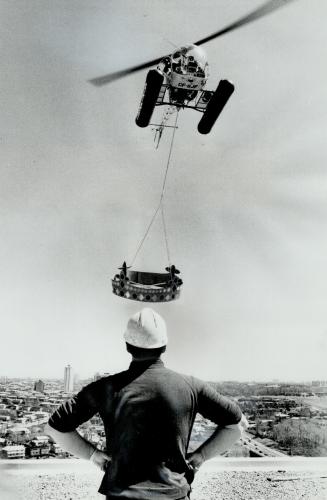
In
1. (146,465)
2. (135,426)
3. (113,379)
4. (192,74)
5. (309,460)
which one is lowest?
(309,460)

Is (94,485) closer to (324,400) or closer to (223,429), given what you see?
(223,429)

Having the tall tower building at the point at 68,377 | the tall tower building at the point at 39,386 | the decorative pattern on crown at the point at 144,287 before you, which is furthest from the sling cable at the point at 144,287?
the tall tower building at the point at 39,386

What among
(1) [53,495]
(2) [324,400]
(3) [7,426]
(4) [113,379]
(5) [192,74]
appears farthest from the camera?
(2) [324,400]

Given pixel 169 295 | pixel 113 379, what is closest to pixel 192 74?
pixel 169 295

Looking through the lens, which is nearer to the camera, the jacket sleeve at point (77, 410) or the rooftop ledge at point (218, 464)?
the jacket sleeve at point (77, 410)

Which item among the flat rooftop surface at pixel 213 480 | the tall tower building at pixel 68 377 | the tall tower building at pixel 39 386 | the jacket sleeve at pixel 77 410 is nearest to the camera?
the jacket sleeve at pixel 77 410

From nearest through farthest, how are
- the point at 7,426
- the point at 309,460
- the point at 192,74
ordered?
the point at 192,74 → the point at 309,460 → the point at 7,426

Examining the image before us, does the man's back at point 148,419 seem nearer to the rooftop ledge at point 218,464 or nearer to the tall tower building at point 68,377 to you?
the rooftop ledge at point 218,464

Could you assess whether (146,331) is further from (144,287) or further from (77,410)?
(144,287)

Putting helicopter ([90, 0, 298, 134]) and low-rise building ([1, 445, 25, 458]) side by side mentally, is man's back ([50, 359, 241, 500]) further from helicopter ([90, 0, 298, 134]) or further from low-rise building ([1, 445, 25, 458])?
low-rise building ([1, 445, 25, 458])
